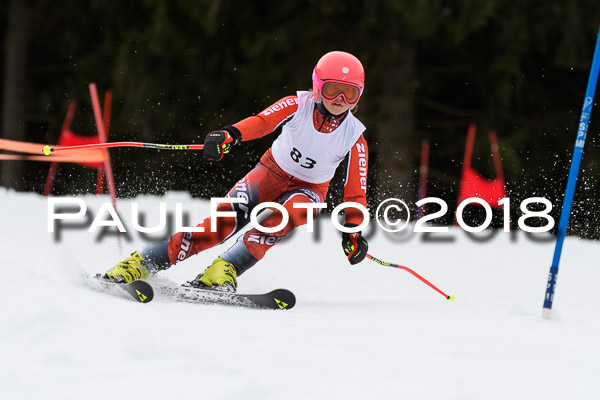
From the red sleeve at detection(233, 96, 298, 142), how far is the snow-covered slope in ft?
3.42

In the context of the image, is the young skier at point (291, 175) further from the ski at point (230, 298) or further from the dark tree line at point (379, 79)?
the dark tree line at point (379, 79)

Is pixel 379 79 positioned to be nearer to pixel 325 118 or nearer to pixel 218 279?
pixel 325 118

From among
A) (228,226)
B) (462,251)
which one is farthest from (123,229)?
(462,251)

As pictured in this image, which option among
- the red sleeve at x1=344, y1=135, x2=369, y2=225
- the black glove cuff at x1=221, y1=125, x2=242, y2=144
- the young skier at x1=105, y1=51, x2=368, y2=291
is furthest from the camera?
the red sleeve at x1=344, y1=135, x2=369, y2=225

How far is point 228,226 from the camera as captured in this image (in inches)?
184

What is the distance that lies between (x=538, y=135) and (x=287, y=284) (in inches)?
306

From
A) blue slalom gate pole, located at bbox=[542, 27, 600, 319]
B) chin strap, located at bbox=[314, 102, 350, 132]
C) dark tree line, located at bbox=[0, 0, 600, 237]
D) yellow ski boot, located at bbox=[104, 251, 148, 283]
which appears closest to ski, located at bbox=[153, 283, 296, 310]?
yellow ski boot, located at bbox=[104, 251, 148, 283]

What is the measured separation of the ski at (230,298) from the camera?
13.9 feet

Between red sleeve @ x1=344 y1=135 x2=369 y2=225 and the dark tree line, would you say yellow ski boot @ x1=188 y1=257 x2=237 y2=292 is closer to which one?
red sleeve @ x1=344 y1=135 x2=369 y2=225

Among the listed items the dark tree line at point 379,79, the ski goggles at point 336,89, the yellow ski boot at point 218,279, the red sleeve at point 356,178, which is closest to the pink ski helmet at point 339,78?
the ski goggles at point 336,89

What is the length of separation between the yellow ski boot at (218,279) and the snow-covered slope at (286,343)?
0.36m

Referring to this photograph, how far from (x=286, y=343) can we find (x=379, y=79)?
351 inches

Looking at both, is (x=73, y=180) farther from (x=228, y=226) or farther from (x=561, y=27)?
(x=228, y=226)

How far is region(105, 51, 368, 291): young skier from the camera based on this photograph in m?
4.48
